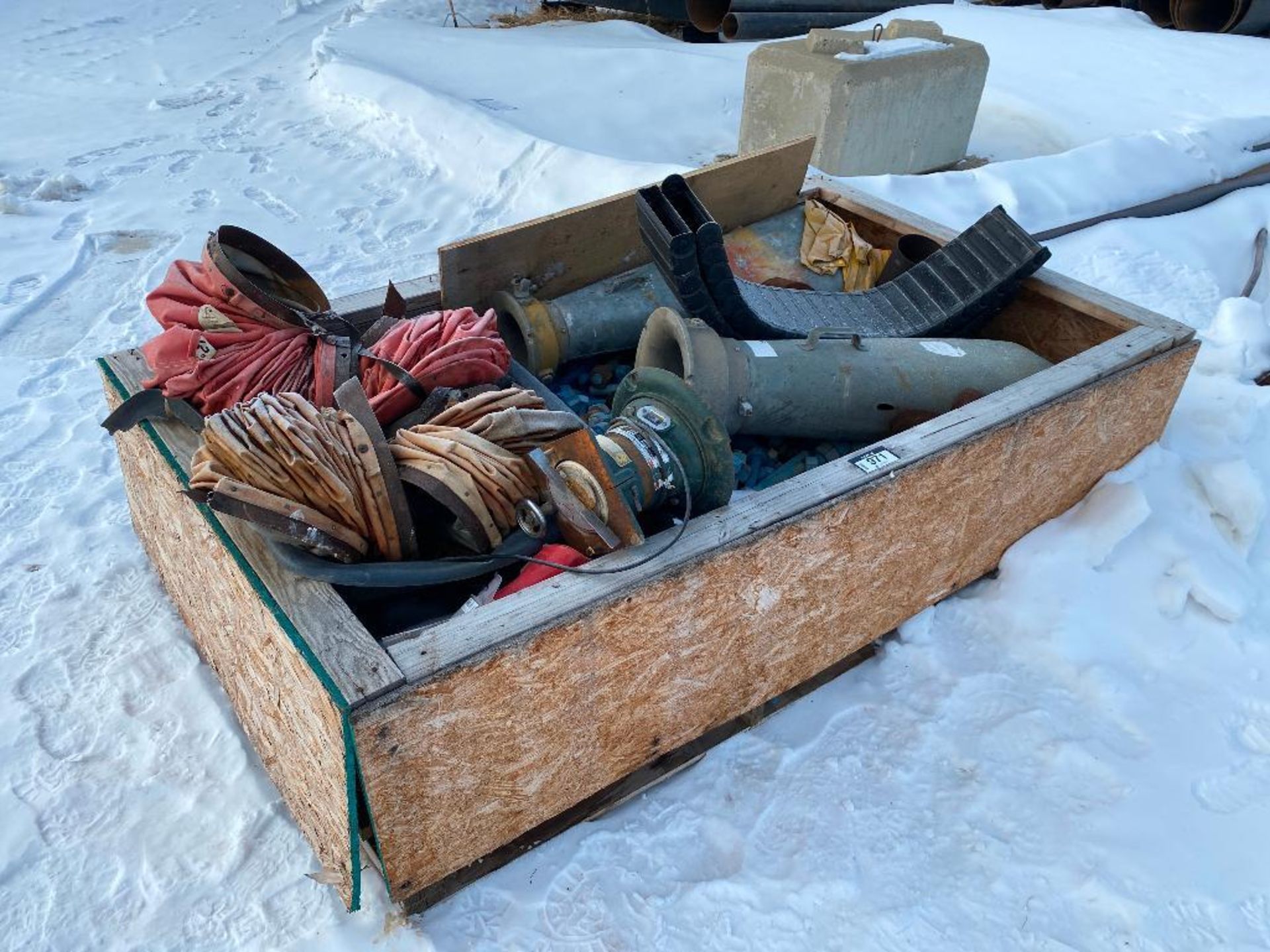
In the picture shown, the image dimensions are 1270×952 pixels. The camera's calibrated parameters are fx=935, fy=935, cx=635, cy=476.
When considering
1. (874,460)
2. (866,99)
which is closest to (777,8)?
(866,99)

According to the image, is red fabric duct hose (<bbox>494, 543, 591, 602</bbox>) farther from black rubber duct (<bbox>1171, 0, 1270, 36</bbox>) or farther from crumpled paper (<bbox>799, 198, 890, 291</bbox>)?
black rubber duct (<bbox>1171, 0, 1270, 36</bbox>)

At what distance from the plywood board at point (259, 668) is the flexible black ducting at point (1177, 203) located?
172 inches

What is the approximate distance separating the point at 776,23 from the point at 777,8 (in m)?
0.15

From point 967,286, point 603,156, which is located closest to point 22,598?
point 967,286

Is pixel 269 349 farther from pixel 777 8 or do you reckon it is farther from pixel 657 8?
pixel 657 8

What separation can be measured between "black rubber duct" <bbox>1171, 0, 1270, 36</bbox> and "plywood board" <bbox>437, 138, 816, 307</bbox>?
26.0ft

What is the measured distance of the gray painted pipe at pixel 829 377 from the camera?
9.25 feet

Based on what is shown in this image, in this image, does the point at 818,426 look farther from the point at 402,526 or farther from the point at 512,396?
the point at 402,526

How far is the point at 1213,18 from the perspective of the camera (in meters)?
9.55

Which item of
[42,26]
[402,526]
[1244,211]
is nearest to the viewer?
[402,526]

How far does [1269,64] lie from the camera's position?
7879mm

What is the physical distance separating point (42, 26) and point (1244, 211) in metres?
12.3

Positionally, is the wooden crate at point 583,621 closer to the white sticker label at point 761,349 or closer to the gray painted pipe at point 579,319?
the gray painted pipe at point 579,319

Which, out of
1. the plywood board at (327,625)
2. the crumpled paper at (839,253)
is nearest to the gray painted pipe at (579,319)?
the crumpled paper at (839,253)
